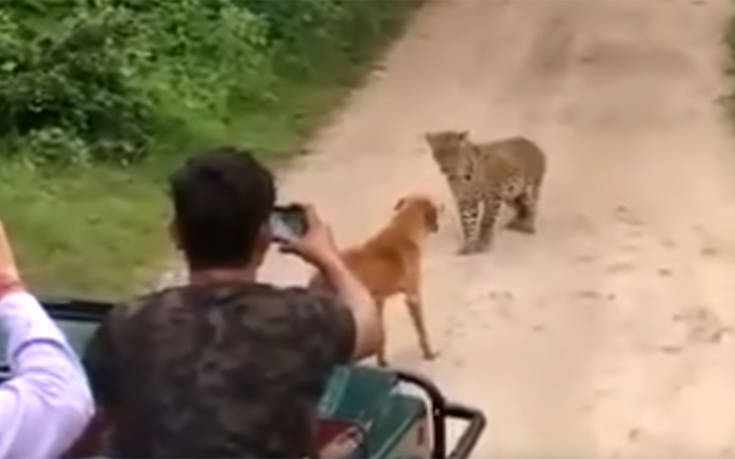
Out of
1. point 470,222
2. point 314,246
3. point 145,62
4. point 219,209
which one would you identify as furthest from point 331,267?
point 145,62

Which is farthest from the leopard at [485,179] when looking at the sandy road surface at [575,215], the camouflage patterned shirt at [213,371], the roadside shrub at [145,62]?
the camouflage patterned shirt at [213,371]

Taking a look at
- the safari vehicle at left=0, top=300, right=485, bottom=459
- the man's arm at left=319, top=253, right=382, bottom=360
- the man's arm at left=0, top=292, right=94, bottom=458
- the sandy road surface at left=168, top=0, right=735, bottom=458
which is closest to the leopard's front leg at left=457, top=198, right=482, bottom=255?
the sandy road surface at left=168, top=0, right=735, bottom=458

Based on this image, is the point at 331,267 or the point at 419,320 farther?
the point at 419,320

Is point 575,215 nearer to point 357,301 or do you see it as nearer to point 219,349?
point 357,301

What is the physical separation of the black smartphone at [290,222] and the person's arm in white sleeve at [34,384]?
68cm

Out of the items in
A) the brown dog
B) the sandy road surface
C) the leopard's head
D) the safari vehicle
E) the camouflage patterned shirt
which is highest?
the camouflage patterned shirt

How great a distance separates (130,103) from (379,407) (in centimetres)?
776

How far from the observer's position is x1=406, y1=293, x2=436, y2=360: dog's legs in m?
8.47

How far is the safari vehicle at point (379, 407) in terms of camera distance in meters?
4.30

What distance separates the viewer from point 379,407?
442 centimetres

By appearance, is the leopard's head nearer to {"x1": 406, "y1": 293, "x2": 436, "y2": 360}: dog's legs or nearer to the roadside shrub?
{"x1": 406, "y1": 293, "x2": 436, "y2": 360}: dog's legs

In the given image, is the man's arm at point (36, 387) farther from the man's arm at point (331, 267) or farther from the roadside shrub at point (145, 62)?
the roadside shrub at point (145, 62)

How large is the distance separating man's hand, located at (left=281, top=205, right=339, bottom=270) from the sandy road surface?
3.88 m

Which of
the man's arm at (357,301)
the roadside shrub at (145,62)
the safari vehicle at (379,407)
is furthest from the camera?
the roadside shrub at (145,62)
